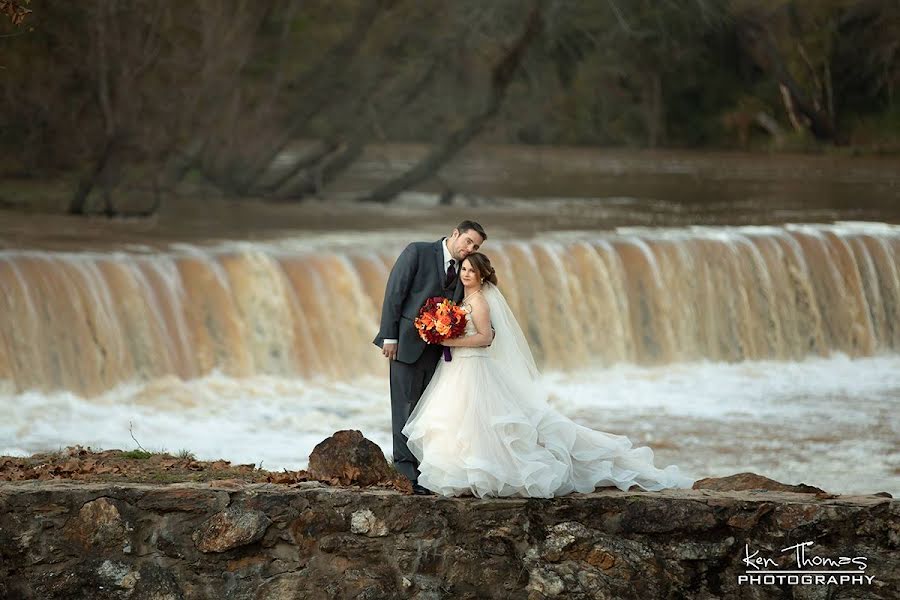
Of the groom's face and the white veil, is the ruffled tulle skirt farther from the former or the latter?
the groom's face

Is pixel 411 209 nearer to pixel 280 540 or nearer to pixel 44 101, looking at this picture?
pixel 44 101

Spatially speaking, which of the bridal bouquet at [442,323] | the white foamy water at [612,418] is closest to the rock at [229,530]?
the bridal bouquet at [442,323]

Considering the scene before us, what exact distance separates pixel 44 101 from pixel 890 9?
65.7 ft

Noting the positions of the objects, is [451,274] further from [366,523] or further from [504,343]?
[366,523]

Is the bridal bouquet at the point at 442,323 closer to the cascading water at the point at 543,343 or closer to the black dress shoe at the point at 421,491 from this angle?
the black dress shoe at the point at 421,491

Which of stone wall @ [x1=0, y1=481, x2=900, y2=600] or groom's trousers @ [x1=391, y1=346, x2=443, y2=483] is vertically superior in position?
groom's trousers @ [x1=391, y1=346, x2=443, y2=483]

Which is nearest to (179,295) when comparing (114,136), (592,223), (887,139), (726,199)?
(114,136)

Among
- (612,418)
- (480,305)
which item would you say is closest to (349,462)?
(480,305)

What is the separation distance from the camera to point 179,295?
12.6m

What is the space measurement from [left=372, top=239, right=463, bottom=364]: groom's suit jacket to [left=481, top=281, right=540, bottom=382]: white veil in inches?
6.5

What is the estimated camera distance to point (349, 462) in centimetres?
604

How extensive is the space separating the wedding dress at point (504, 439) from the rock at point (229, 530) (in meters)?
0.67

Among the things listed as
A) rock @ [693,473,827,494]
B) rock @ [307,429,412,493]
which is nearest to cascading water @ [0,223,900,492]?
rock @ [693,473,827,494]

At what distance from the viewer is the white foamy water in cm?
1030
